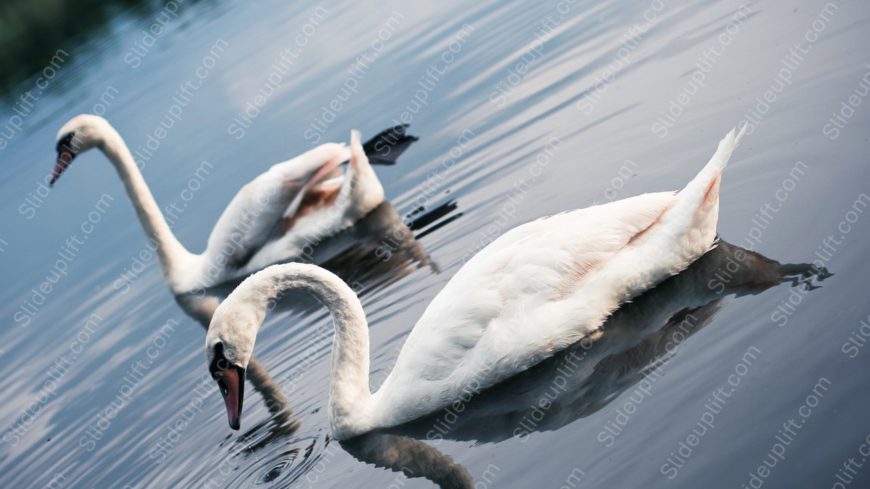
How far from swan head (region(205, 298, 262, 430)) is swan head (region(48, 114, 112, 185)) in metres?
5.97

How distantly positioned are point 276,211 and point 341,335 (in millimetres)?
4402

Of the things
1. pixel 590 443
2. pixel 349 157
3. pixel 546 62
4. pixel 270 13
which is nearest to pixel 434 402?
pixel 590 443

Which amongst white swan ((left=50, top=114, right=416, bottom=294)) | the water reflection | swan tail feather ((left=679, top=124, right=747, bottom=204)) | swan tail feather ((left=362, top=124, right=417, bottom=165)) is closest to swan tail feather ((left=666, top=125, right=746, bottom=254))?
swan tail feather ((left=679, top=124, right=747, bottom=204))

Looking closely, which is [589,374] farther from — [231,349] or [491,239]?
[491,239]

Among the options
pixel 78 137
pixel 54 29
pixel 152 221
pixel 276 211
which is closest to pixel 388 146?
pixel 276 211

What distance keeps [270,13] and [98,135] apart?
31.9ft

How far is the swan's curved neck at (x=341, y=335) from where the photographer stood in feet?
23.2

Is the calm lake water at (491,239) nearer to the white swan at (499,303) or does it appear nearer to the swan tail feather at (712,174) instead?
the white swan at (499,303)

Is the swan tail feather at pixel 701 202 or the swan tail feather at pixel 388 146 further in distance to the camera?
the swan tail feather at pixel 388 146

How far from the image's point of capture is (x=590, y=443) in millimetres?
6043

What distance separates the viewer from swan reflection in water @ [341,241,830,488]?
6520 mm

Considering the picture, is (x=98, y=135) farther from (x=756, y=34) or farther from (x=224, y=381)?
(x=756, y=34)

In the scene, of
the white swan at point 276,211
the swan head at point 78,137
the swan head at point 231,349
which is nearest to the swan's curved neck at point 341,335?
the swan head at point 231,349

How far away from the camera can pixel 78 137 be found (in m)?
12.2
